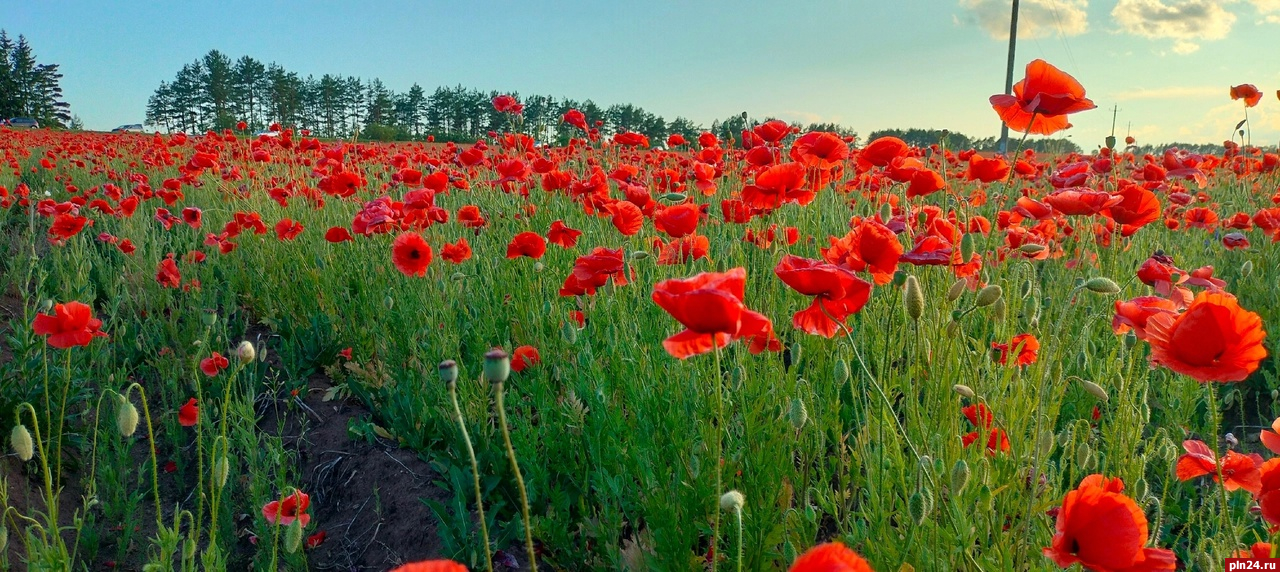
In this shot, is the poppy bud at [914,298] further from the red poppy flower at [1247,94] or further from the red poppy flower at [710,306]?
the red poppy flower at [1247,94]

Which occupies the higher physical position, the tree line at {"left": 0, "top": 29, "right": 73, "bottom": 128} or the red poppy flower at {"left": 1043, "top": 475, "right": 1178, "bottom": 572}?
the tree line at {"left": 0, "top": 29, "right": 73, "bottom": 128}

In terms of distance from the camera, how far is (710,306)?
916 millimetres

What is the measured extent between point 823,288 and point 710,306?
1.26 feet

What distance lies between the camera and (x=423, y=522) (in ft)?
7.66

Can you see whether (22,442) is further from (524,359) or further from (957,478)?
(957,478)

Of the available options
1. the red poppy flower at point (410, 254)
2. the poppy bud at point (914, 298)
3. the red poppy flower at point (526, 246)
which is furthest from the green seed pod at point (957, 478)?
the red poppy flower at point (410, 254)

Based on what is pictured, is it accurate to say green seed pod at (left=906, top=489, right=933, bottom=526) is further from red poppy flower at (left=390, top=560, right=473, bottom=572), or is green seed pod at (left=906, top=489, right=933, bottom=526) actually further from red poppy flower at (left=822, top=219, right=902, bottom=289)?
red poppy flower at (left=390, top=560, right=473, bottom=572)

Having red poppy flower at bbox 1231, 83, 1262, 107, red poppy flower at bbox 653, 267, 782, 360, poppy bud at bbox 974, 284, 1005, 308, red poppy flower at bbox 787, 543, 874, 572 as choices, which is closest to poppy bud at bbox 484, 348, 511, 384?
red poppy flower at bbox 653, 267, 782, 360

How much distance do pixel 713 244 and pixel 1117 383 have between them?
205 centimetres

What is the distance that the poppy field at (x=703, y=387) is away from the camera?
134 centimetres

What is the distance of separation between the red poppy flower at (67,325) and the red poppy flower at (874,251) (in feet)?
6.70

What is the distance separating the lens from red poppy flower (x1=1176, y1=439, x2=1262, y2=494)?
1.39 m

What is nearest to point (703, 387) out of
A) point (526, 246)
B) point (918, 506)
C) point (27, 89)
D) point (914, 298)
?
point (914, 298)

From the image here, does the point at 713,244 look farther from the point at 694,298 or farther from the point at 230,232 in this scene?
the point at 694,298
